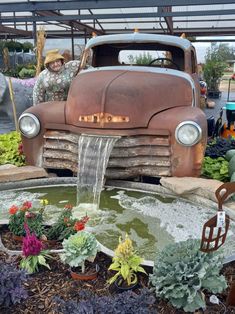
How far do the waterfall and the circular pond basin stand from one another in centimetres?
13

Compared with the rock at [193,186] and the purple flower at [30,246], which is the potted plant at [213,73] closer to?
the rock at [193,186]

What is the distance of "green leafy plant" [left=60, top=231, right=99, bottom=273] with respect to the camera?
260cm

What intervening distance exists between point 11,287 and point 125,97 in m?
2.56

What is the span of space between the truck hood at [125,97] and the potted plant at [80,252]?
1.84m

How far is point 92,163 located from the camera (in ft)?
14.0

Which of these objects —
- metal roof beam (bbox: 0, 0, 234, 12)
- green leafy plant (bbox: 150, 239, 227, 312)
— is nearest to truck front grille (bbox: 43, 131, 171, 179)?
green leafy plant (bbox: 150, 239, 227, 312)

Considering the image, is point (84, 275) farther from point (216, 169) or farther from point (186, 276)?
point (216, 169)

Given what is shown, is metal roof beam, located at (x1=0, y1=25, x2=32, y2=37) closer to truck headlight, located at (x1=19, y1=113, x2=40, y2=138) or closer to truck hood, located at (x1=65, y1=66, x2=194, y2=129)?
truck headlight, located at (x1=19, y1=113, x2=40, y2=138)

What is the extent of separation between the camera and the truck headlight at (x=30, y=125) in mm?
4605

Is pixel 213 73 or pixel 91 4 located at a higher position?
pixel 91 4

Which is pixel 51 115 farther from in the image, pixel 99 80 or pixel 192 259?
pixel 192 259

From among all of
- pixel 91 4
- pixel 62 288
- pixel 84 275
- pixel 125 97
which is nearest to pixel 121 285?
pixel 84 275

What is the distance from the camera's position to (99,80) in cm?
462

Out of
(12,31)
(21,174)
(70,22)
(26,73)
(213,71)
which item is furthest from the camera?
(213,71)
